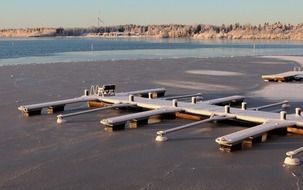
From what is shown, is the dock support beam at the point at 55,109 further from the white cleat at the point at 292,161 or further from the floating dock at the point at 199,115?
the white cleat at the point at 292,161

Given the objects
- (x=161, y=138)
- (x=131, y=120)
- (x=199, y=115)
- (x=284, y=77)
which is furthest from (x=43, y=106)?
(x=284, y=77)

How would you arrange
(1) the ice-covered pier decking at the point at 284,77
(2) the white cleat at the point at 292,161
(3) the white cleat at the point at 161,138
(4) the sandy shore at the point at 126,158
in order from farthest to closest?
1. (1) the ice-covered pier decking at the point at 284,77
2. (3) the white cleat at the point at 161,138
3. (2) the white cleat at the point at 292,161
4. (4) the sandy shore at the point at 126,158

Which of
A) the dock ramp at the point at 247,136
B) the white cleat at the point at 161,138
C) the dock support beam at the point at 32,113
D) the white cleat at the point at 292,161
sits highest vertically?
the dock ramp at the point at 247,136

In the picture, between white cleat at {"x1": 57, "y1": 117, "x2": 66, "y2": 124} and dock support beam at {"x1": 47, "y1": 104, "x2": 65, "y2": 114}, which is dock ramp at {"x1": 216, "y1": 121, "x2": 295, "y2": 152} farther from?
dock support beam at {"x1": 47, "y1": 104, "x2": 65, "y2": 114}

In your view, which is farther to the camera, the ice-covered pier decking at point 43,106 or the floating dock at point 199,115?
the ice-covered pier decking at point 43,106

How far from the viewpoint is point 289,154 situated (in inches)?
349

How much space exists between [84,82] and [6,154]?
13.6 m

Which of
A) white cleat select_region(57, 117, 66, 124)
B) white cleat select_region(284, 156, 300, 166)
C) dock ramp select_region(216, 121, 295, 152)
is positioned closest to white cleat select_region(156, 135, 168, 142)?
dock ramp select_region(216, 121, 295, 152)

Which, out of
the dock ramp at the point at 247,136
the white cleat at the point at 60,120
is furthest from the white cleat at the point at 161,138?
the white cleat at the point at 60,120

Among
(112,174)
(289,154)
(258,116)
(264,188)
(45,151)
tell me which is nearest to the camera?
(264,188)

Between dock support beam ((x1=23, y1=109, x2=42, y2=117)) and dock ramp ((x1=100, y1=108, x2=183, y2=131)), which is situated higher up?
dock ramp ((x1=100, y1=108, x2=183, y2=131))

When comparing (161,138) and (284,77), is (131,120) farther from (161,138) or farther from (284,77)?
(284,77)

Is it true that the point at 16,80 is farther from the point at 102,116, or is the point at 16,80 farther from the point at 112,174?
the point at 112,174

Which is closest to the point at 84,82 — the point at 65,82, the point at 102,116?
the point at 65,82
